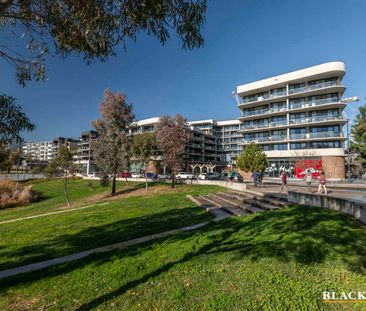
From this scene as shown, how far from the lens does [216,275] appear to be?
15.0ft

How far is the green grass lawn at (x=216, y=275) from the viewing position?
149 inches

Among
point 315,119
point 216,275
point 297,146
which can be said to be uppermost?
point 315,119

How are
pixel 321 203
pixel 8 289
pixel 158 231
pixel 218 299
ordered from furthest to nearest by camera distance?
pixel 321 203, pixel 158 231, pixel 8 289, pixel 218 299

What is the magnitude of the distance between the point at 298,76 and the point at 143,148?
38.1 meters

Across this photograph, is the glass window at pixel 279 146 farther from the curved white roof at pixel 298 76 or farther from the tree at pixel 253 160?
the tree at pixel 253 160

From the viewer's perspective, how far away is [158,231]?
8508mm

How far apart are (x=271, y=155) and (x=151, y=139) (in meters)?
31.9

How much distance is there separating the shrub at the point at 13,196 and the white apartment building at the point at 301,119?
1628 inches

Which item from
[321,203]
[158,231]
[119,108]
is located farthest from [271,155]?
[158,231]

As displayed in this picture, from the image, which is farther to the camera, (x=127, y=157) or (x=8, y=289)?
(x=127, y=157)

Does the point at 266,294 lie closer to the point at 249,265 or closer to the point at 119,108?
the point at 249,265

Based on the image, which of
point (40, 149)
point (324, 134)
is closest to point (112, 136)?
point (324, 134)

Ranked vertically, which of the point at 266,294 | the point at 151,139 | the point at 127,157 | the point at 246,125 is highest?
the point at 246,125

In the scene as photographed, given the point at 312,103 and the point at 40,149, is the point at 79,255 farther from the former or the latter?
the point at 40,149
